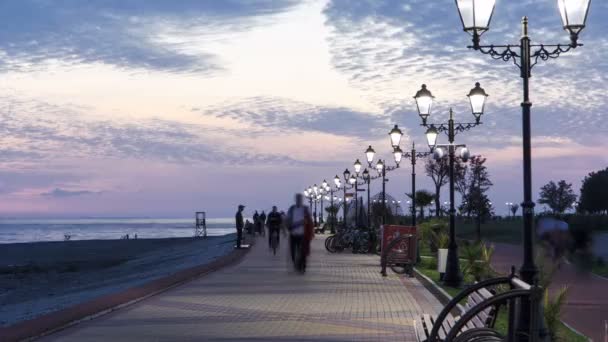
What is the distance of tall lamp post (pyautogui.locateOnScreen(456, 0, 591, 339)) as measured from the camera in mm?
9242

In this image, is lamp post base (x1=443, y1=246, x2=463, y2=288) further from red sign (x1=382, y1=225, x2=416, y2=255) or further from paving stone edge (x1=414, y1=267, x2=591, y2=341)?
red sign (x1=382, y1=225, x2=416, y2=255)

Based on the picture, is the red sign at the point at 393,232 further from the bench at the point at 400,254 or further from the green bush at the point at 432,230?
the green bush at the point at 432,230

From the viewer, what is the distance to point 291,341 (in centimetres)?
1018

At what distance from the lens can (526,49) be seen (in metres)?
9.66

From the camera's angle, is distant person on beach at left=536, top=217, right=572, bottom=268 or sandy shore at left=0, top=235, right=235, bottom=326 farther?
sandy shore at left=0, top=235, right=235, bottom=326

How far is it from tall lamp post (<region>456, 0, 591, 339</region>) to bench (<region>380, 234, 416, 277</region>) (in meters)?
12.9

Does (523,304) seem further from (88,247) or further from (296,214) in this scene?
(88,247)

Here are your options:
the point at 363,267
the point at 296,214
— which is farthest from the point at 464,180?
the point at 296,214

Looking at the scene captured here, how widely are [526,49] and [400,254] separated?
1382cm

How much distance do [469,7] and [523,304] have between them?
3.88 meters

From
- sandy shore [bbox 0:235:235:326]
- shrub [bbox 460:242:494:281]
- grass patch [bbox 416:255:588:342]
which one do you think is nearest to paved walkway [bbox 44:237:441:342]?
grass patch [bbox 416:255:588:342]

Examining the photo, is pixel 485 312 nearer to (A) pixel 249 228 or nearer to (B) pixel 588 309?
(B) pixel 588 309

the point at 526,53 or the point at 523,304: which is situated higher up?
the point at 526,53

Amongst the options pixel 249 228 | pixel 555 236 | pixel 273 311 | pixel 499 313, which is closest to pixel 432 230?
pixel 499 313
